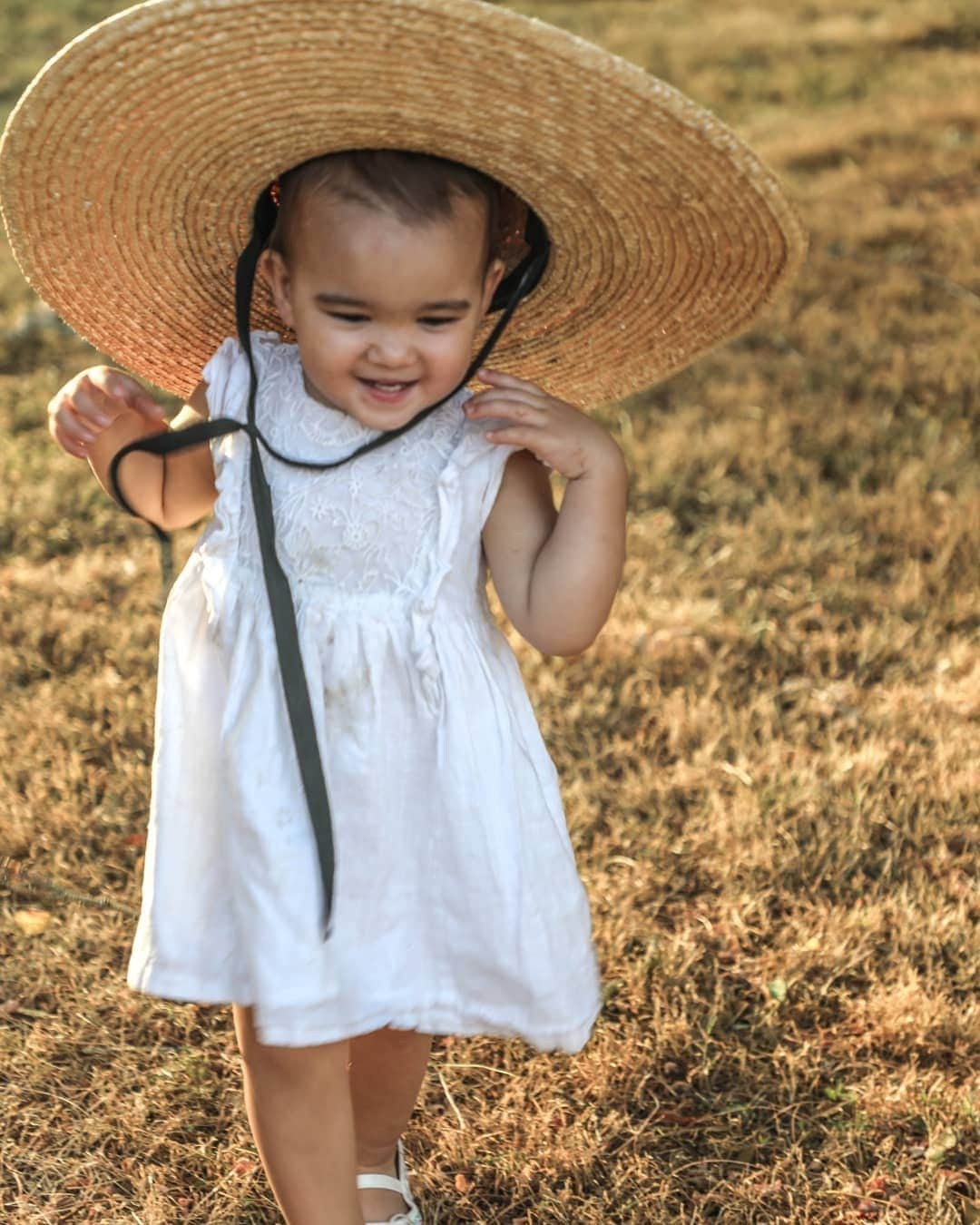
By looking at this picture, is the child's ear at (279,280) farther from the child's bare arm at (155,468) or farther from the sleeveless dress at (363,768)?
the child's bare arm at (155,468)

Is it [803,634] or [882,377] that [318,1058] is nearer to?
[803,634]

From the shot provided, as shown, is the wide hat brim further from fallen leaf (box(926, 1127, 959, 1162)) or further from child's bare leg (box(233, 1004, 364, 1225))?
fallen leaf (box(926, 1127, 959, 1162))

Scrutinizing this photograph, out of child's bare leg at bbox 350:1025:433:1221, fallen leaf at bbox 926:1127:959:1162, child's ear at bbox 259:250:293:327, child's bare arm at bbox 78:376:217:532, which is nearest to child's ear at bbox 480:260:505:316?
child's ear at bbox 259:250:293:327

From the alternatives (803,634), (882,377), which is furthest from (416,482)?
(882,377)

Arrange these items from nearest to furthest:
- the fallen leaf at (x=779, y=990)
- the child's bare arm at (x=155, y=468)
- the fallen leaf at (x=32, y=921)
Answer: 1. the child's bare arm at (x=155, y=468)
2. the fallen leaf at (x=779, y=990)
3. the fallen leaf at (x=32, y=921)

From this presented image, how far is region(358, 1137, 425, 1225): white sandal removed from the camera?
236cm

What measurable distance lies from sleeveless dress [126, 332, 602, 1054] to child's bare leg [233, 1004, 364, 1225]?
0.37 ft

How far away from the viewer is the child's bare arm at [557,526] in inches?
80.3

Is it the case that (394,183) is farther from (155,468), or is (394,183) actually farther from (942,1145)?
(942,1145)

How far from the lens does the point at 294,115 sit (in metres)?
1.86

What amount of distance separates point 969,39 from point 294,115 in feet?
30.0

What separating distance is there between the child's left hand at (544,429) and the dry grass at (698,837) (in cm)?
116

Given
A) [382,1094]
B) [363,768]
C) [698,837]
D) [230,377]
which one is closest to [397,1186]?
[382,1094]

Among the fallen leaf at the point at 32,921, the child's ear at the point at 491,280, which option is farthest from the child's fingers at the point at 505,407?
the fallen leaf at the point at 32,921
